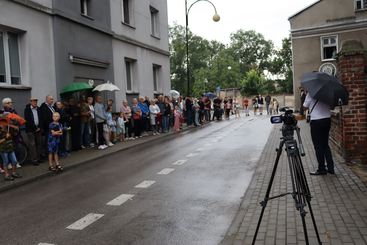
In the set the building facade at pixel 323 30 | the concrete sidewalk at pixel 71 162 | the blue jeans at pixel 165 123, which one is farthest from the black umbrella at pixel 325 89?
the building facade at pixel 323 30

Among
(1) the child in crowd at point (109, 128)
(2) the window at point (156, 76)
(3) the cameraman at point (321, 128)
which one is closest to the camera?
(3) the cameraman at point (321, 128)

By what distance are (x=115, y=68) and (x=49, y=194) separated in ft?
40.2

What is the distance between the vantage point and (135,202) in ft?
24.9

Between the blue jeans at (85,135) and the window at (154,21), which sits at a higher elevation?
the window at (154,21)

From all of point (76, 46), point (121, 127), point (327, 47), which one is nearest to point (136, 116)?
point (121, 127)

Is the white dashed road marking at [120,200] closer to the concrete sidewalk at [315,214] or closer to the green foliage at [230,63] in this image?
the concrete sidewalk at [315,214]

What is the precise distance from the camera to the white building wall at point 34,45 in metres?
13.4

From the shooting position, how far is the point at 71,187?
366 inches

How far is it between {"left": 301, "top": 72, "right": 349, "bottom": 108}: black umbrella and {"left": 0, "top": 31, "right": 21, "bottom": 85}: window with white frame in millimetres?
9019

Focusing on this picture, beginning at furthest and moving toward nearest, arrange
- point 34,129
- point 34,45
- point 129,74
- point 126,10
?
point 129,74 < point 126,10 < point 34,45 < point 34,129

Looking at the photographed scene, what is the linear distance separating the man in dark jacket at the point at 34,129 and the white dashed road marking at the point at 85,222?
6.08m

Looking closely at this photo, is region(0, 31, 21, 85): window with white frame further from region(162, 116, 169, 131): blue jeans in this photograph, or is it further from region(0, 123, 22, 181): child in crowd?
region(162, 116, 169, 131): blue jeans

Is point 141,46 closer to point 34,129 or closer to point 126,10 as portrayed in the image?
point 126,10

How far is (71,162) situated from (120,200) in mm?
5184
